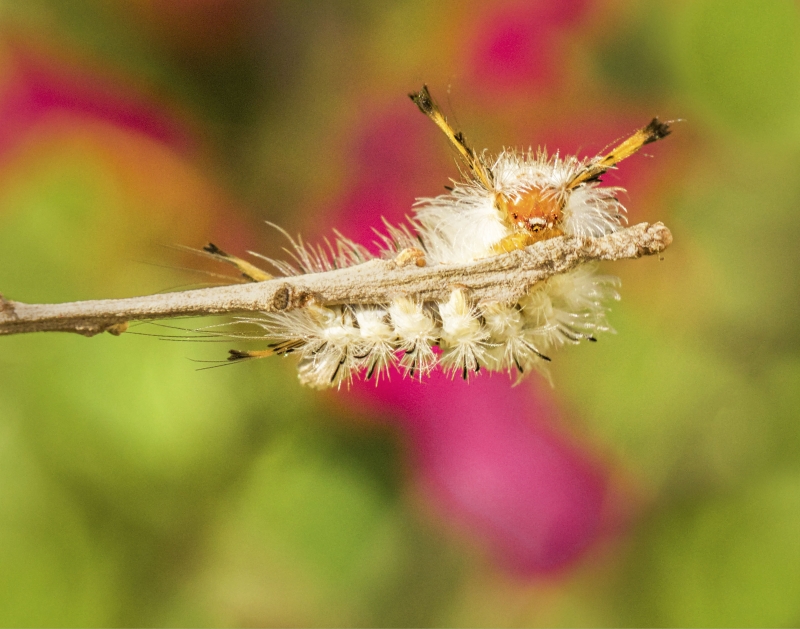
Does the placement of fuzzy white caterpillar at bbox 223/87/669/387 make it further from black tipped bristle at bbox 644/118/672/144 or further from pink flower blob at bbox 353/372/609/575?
pink flower blob at bbox 353/372/609/575

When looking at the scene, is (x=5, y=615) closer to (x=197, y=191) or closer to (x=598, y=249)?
(x=197, y=191)

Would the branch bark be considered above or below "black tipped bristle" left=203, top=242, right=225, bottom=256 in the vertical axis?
below

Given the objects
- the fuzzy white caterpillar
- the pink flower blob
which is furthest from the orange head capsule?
the pink flower blob

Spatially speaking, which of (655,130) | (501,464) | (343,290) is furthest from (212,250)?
(501,464)

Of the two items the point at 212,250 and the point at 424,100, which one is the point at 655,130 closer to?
the point at 424,100

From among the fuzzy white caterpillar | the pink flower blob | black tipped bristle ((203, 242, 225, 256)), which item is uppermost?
black tipped bristle ((203, 242, 225, 256))
